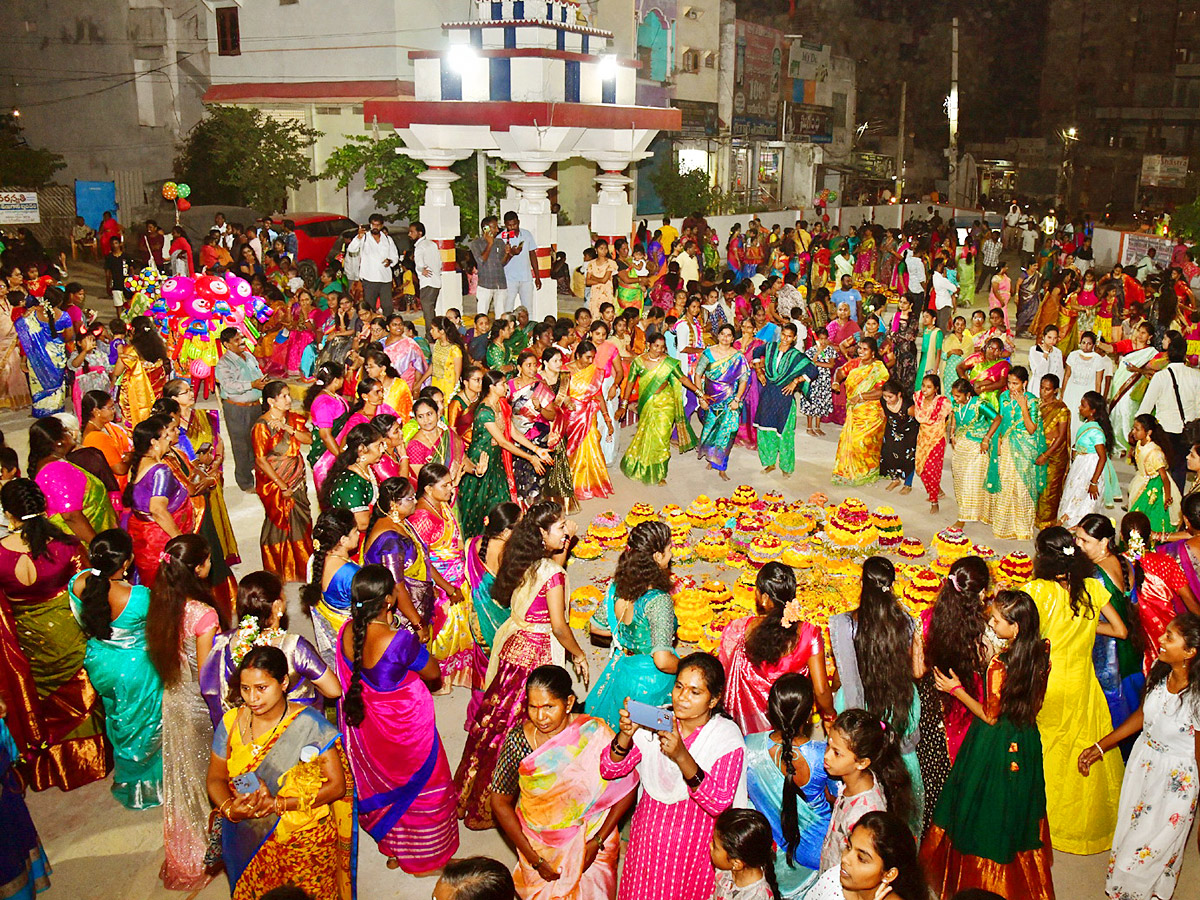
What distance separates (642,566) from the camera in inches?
176

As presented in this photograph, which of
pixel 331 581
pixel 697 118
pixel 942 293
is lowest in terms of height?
pixel 331 581

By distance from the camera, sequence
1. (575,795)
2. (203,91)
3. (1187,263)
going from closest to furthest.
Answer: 1. (575,795)
2. (1187,263)
3. (203,91)

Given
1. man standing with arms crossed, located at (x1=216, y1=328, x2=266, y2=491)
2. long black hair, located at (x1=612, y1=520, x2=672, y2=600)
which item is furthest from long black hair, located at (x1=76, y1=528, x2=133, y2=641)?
man standing with arms crossed, located at (x1=216, y1=328, x2=266, y2=491)

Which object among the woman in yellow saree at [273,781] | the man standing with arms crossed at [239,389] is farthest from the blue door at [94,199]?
the woman in yellow saree at [273,781]

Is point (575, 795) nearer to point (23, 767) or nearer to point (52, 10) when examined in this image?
point (23, 767)

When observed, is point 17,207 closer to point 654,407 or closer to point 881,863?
point 654,407

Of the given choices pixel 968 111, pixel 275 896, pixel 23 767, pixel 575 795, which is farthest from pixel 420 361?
pixel 968 111

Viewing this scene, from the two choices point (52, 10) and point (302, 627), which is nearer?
point (302, 627)

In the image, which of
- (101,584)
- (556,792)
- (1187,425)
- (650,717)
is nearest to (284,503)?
(101,584)

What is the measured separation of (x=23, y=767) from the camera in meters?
5.03

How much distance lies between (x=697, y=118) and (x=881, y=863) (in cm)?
3002

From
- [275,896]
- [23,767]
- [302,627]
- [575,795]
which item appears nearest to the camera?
[275,896]

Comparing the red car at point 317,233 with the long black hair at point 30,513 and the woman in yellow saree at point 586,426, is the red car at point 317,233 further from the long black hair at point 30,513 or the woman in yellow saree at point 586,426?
Answer: the long black hair at point 30,513

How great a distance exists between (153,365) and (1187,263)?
15.7 metres
